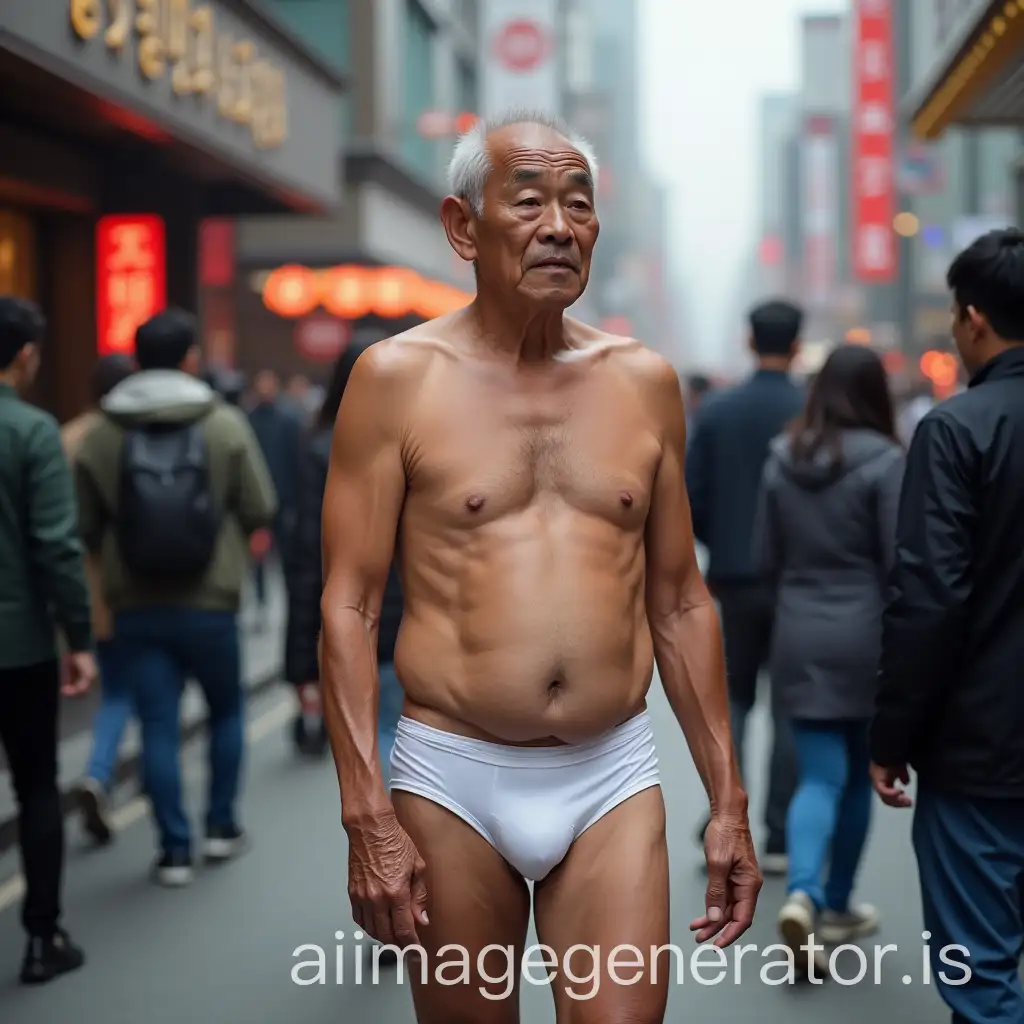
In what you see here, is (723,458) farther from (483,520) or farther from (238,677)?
(483,520)

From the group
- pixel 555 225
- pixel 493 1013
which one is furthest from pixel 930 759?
pixel 555 225

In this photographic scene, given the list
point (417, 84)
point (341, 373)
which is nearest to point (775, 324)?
point (341, 373)

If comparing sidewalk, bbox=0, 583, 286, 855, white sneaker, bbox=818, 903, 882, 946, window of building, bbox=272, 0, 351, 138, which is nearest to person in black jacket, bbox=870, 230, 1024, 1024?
white sneaker, bbox=818, 903, 882, 946

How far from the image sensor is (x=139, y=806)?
8352 mm

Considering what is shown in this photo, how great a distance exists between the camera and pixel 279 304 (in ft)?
82.8

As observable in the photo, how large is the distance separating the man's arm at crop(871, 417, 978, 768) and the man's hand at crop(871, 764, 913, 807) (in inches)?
7.4

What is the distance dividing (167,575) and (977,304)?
369 cm

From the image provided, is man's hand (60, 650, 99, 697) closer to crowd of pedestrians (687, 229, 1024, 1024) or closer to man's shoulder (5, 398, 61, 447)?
man's shoulder (5, 398, 61, 447)

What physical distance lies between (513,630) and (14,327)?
2991mm

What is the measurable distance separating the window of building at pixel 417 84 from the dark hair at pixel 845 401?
24.7 metres

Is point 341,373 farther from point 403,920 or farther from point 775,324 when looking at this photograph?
point 403,920

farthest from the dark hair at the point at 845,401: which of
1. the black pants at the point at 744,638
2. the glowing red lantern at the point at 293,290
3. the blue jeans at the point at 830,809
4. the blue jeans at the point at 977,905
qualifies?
the glowing red lantern at the point at 293,290

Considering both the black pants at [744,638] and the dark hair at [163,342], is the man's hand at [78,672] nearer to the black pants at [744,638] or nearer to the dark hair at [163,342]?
the dark hair at [163,342]

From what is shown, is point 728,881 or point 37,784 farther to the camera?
point 37,784
